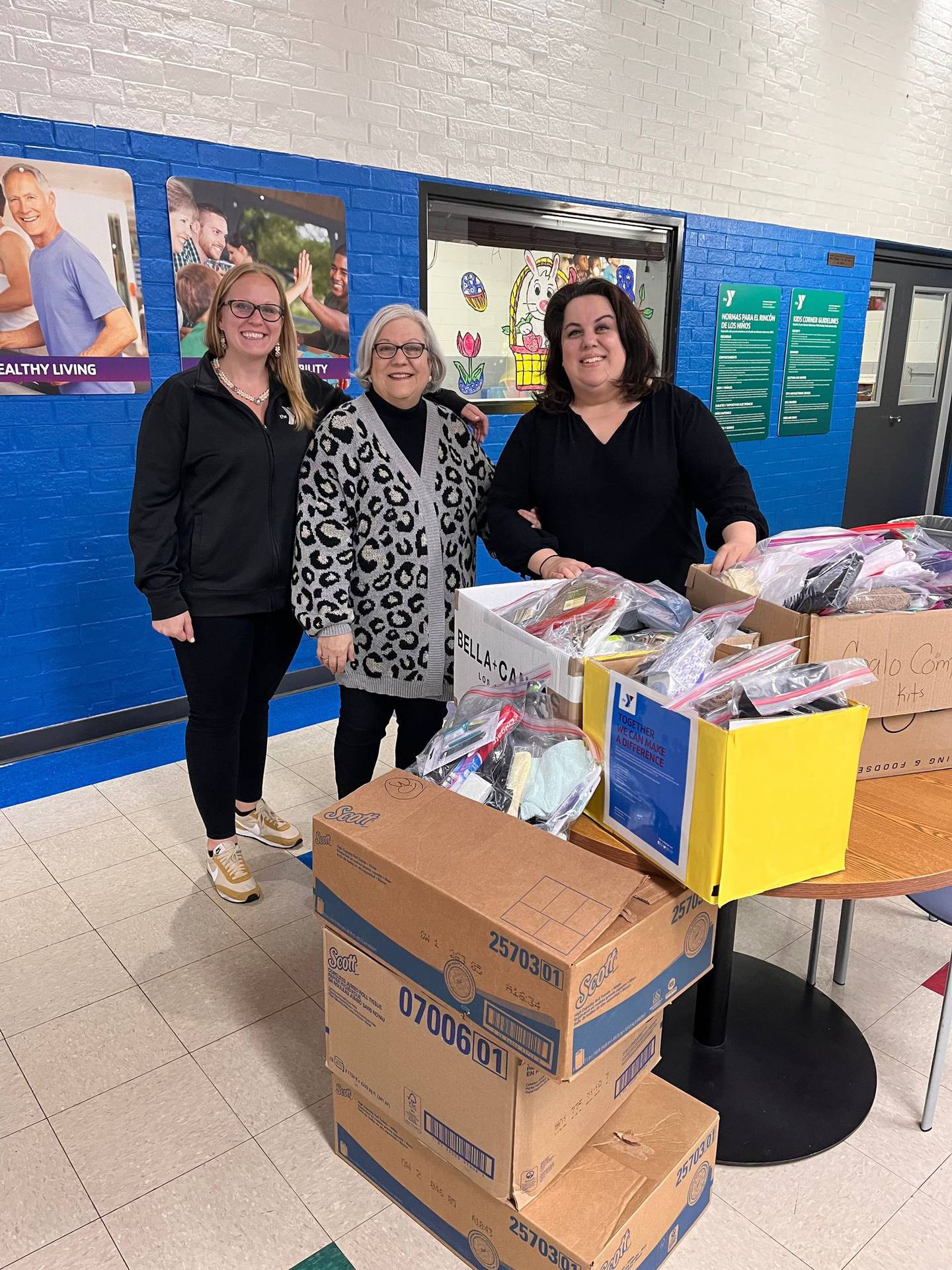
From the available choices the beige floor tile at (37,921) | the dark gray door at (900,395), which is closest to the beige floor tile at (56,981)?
the beige floor tile at (37,921)

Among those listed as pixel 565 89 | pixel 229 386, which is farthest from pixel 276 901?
pixel 565 89

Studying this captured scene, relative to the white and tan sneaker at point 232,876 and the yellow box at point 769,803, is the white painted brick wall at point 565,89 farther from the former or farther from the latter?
the yellow box at point 769,803

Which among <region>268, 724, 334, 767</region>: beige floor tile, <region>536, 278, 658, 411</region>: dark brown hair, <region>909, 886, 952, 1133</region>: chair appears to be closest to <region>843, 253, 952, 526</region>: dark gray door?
<region>268, 724, 334, 767</region>: beige floor tile

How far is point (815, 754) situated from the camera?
44.6 inches

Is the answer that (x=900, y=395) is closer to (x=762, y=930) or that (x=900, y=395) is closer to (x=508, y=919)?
(x=762, y=930)

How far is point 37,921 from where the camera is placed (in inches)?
89.2

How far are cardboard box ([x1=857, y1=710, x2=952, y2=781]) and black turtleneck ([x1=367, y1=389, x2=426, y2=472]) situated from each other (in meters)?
1.11

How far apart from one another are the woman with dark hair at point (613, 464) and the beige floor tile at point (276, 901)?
1.09 metres

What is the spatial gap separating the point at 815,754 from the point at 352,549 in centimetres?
118

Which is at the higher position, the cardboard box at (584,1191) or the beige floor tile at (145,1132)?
the cardboard box at (584,1191)

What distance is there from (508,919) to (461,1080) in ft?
1.01

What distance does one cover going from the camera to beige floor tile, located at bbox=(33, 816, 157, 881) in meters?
2.51

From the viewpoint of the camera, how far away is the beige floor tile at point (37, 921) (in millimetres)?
2178

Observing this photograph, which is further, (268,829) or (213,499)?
(268,829)
